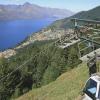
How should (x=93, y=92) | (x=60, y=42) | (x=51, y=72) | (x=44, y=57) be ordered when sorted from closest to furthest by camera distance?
(x=93, y=92), (x=60, y=42), (x=51, y=72), (x=44, y=57)

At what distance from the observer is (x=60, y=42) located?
2589 centimetres

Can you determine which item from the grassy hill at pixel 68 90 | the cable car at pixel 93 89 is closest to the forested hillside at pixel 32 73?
the grassy hill at pixel 68 90

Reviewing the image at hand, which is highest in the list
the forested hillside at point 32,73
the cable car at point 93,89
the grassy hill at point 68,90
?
the cable car at point 93,89

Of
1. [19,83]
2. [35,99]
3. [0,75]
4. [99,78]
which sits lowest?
[19,83]

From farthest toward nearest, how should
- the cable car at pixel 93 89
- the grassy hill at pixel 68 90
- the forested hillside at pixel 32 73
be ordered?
1. the forested hillside at pixel 32 73
2. the grassy hill at pixel 68 90
3. the cable car at pixel 93 89

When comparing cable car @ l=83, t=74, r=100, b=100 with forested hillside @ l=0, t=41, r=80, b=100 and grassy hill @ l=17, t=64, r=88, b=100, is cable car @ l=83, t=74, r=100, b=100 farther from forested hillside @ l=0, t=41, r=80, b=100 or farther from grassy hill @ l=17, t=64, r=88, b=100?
forested hillside @ l=0, t=41, r=80, b=100

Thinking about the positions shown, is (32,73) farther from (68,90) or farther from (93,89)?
(93,89)

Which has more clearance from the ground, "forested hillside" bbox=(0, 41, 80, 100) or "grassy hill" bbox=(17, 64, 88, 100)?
"grassy hill" bbox=(17, 64, 88, 100)

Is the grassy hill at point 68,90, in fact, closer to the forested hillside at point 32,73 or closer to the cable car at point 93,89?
the cable car at point 93,89

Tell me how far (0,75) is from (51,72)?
62.3ft

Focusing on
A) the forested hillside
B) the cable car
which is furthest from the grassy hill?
the forested hillside

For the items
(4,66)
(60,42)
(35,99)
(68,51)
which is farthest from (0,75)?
(60,42)

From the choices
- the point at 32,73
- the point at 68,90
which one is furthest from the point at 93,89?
the point at 32,73

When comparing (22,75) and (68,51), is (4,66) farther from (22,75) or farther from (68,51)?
(68,51)
